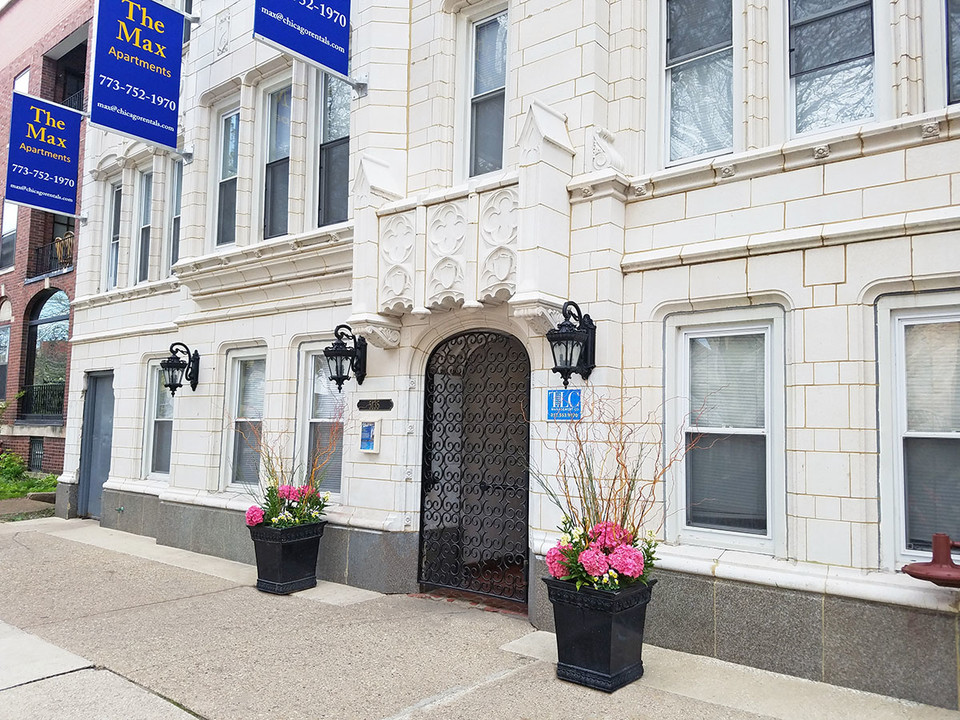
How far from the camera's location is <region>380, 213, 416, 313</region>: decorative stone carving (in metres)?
7.87

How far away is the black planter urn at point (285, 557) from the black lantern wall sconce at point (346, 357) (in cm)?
167

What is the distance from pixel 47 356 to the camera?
18312 millimetres

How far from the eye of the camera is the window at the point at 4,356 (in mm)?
19344

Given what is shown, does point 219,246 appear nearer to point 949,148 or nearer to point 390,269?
point 390,269

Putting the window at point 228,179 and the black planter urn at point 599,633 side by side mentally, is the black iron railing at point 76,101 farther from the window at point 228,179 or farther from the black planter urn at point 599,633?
the black planter urn at point 599,633

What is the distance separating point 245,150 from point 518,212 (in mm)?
5558

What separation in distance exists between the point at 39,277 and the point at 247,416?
10.4 meters

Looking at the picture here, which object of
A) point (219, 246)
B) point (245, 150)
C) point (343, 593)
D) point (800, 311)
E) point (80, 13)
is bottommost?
point (343, 593)

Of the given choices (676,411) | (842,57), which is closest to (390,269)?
(676,411)

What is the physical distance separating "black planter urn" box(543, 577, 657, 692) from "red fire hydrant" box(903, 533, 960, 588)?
5.68ft

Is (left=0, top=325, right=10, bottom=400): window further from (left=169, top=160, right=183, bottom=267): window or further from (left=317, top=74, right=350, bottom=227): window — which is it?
(left=317, top=74, right=350, bottom=227): window

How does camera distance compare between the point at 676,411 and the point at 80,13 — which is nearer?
the point at 676,411

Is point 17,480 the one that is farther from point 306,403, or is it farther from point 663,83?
point 663,83

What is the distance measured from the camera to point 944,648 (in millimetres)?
5055
